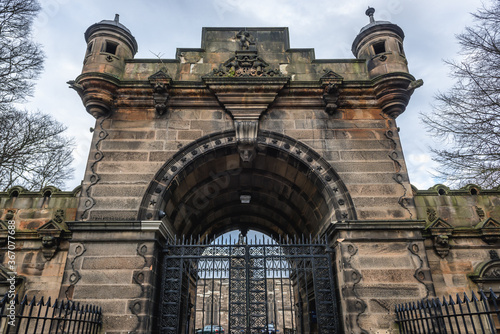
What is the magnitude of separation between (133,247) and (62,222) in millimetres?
1917

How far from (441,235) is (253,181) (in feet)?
16.1

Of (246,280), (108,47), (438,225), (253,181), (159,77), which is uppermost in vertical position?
(108,47)

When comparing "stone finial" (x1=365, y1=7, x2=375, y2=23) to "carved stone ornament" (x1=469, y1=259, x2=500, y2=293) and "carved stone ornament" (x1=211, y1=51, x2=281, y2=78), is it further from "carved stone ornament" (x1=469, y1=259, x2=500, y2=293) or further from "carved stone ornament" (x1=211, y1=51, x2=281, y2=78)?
"carved stone ornament" (x1=469, y1=259, x2=500, y2=293)

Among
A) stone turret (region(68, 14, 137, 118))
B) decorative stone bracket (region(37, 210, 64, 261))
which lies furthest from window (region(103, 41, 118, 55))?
decorative stone bracket (region(37, 210, 64, 261))

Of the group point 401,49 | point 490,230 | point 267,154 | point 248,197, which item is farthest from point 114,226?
point 401,49

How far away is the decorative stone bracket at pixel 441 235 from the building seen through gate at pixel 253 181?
0.09 ft

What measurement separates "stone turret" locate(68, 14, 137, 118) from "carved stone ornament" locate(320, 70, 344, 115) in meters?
5.23

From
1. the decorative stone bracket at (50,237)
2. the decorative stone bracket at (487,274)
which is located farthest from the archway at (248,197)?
the decorative stone bracket at (487,274)

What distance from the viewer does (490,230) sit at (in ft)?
23.9

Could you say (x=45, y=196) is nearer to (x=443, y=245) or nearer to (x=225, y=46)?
(x=225, y=46)

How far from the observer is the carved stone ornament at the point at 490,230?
7.29 m

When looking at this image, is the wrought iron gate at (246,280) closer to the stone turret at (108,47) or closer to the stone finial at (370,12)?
the stone turret at (108,47)

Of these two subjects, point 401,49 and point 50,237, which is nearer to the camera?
point 50,237

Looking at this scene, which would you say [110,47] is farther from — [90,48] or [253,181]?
[253,181]
